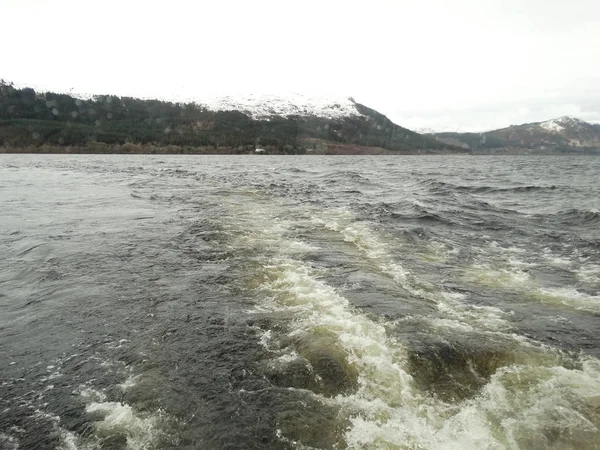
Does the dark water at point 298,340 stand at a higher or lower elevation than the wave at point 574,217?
lower

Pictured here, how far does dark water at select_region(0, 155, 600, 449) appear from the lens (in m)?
4.78

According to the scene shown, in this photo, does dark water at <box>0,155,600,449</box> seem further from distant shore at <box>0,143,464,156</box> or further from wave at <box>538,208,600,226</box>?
distant shore at <box>0,143,464,156</box>

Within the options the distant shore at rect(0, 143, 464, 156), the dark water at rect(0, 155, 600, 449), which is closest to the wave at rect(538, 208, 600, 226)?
the dark water at rect(0, 155, 600, 449)

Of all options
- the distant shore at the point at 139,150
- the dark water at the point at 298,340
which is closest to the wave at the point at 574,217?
the dark water at the point at 298,340

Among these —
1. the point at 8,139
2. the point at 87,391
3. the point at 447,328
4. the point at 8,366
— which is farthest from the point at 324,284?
the point at 8,139

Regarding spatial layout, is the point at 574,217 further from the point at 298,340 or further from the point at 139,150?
the point at 139,150

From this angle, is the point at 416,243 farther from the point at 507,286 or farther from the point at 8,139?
the point at 8,139

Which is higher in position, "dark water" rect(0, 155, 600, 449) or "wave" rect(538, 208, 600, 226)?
"wave" rect(538, 208, 600, 226)

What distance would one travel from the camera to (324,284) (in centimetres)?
941

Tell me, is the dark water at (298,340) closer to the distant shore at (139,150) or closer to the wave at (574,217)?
the wave at (574,217)

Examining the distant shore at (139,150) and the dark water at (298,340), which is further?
the distant shore at (139,150)

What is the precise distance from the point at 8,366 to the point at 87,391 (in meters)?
1.76

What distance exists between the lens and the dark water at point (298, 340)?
4.78 meters

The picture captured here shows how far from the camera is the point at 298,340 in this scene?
6777mm
